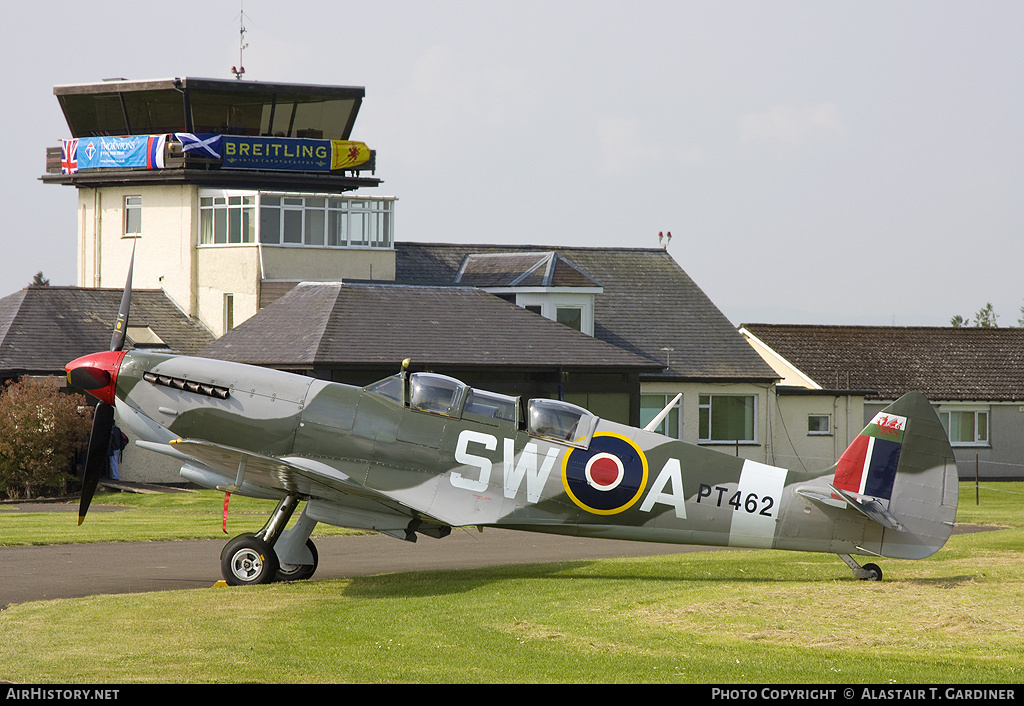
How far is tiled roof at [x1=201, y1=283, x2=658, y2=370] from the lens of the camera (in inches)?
1193

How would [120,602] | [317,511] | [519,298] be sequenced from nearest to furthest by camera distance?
[120,602]
[317,511]
[519,298]

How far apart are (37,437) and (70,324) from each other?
6.21m

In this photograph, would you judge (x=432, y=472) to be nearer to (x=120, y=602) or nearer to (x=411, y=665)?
(x=120, y=602)

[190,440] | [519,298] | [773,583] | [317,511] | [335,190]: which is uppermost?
[335,190]

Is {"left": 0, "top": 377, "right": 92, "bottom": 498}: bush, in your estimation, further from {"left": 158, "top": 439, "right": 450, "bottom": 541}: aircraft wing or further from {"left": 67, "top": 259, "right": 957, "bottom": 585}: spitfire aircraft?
{"left": 158, "top": 439, "right": 450, "bottom": 541}: aircraft wing

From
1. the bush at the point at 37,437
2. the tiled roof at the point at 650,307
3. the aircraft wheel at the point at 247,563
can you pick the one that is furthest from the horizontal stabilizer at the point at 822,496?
the tiled roof at the point at 650,307

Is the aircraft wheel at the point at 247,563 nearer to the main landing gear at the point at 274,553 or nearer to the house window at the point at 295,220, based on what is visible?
the main landing gear at the point at 274,553

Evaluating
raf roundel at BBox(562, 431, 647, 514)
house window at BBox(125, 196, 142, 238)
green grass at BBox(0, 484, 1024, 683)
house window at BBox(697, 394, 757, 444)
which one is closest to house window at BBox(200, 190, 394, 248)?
house window at BBox(125, 196, 142, 238)

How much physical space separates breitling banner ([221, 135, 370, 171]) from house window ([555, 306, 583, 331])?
9554 mm

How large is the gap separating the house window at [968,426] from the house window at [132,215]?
96.3 ft

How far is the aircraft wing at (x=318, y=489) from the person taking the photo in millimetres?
12945

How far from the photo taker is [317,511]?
13.6 m
